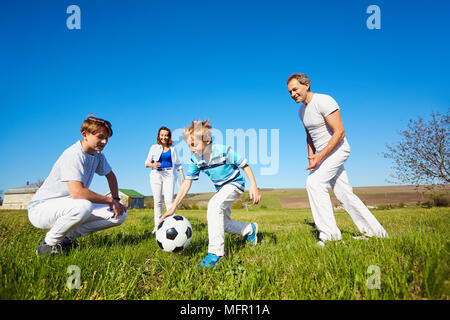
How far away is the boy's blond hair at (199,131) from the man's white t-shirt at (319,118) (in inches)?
70.6

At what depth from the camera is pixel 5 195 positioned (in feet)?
186

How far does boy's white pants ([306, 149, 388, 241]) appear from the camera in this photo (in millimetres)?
3977

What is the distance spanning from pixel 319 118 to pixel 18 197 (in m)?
71.8

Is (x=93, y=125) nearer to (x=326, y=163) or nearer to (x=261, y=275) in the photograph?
(x=261, y=275)

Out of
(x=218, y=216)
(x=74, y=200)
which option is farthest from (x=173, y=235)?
(x=74, y=200)

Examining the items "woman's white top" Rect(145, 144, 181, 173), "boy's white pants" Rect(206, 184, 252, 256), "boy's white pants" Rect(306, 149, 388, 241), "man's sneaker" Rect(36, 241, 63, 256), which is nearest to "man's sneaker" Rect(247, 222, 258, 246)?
"boy's white pants" Rect(206, 184, 252, 256)

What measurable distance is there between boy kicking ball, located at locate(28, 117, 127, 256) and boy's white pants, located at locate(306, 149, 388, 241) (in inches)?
138

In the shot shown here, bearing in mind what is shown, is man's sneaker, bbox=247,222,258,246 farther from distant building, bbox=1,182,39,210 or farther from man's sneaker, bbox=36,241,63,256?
distant building, bbox=1,182,39,210

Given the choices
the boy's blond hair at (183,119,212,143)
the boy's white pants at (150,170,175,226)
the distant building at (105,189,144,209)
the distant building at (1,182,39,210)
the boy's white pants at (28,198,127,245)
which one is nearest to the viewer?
the boy's white pants at (28,198,127,245)

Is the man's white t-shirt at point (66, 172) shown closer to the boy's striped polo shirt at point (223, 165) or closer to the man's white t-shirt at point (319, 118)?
the boy's striped polo shirt at point (223, 165)

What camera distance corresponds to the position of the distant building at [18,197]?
173 ft

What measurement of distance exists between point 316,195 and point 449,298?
2.18 meters
